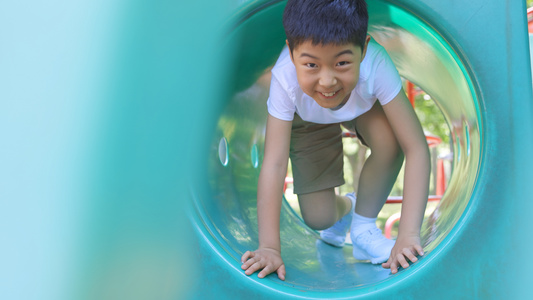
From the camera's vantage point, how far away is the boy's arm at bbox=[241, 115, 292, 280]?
4.30 feet

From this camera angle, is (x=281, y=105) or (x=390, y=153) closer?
(x=281, y=105)

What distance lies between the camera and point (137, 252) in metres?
1.25

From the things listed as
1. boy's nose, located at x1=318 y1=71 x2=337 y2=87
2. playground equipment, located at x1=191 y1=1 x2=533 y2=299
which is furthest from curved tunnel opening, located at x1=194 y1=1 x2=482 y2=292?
boy's nose, located at x1=318 y1=71 x2=337 y2=87

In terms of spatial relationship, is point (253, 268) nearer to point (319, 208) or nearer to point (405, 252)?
point (405, 252)

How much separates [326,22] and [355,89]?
246 millimetres

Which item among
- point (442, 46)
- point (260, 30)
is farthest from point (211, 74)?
point (442, 46)

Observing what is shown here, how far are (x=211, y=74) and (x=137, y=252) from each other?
1.56 ft

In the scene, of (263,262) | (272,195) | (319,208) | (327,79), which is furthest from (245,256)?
(319,208)

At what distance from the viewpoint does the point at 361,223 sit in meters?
1.72

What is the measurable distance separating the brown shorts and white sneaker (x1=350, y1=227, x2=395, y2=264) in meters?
0.27

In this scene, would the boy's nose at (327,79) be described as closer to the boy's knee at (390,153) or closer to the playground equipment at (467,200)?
the playground equipment at (467,200)

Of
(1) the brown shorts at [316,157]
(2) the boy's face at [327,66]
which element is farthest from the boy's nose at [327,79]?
(1) the brown shorts at [316,157]

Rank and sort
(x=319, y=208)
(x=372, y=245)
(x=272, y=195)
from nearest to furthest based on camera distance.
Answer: (x=272, y=195), (x=372, y=245), (x=319, y=208)

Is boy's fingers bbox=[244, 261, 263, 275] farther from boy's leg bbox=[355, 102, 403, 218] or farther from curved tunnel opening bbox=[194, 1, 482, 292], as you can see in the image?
boy's leg bbox=[355, 102, 403, 218]
